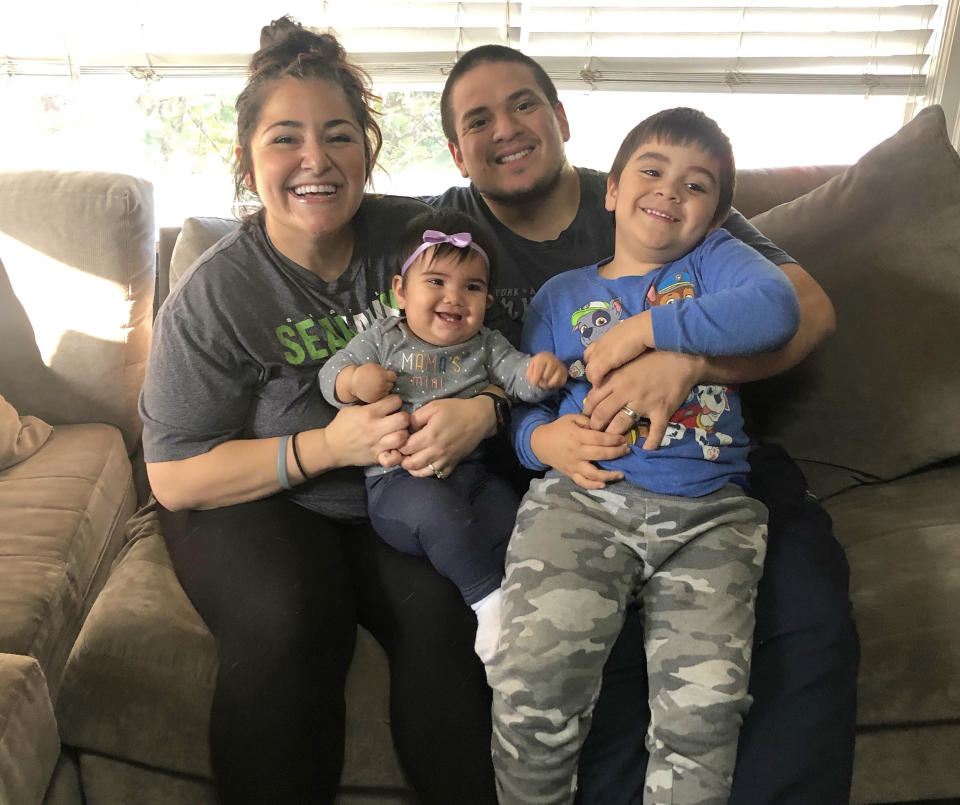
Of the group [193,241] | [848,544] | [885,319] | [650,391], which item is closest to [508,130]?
[650,391]

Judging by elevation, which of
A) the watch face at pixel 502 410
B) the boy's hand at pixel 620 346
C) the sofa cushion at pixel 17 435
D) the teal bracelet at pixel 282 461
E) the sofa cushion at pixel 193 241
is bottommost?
the sofa cushion at pixel 17 435

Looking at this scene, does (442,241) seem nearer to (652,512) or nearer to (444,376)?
(444,376)

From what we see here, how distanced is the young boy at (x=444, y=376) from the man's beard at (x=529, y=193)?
20 centimetres

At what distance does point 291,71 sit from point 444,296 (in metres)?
0.48

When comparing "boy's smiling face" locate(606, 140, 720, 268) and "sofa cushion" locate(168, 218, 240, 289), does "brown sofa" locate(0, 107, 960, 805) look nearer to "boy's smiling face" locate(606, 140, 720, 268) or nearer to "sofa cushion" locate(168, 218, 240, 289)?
"sofa cushion" locate(168, 218, 240, 289)

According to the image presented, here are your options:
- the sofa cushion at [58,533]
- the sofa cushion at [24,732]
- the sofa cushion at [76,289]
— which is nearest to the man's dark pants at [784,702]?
the sofa cushion at [24,732]

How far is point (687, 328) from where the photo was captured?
111 centimetres

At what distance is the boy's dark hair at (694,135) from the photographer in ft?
3.99

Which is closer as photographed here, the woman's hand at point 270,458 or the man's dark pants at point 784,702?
the man's dark pants at point 784,702

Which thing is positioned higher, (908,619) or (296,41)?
(296,41)

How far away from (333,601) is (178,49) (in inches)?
65.8

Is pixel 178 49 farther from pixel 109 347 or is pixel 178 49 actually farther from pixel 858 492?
pixel 858 492

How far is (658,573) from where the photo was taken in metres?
1.12

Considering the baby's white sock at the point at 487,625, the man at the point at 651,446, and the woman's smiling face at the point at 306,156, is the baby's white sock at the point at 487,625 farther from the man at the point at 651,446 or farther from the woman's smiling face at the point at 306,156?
the woman's smiling face at the point at 306,156
